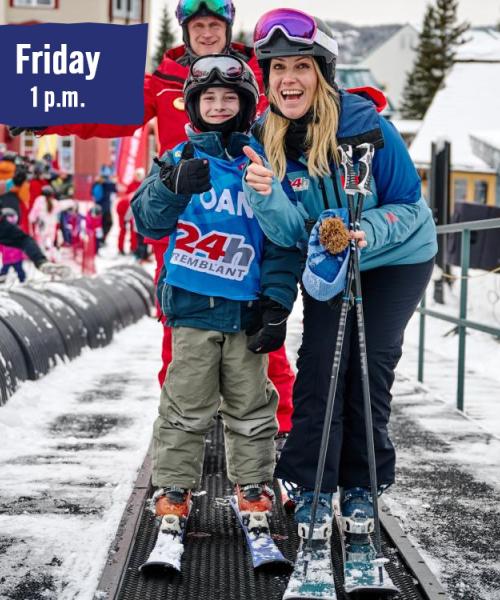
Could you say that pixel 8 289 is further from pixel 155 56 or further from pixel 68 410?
pixel 155 56

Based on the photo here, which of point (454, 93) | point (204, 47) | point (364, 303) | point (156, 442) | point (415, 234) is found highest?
point (454, 93)

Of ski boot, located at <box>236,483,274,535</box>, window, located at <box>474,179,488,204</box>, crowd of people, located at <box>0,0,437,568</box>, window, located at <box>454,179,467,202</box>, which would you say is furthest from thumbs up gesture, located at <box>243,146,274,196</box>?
window, located at <box>454,179,467,202</box>

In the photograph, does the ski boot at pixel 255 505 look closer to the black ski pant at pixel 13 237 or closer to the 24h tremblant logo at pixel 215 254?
the 24h tremblant logo at pixel 215 254

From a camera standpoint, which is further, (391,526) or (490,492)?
(490,492)

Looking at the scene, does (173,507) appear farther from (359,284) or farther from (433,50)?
(433,50)

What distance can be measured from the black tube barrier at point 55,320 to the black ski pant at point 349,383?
9.35ft

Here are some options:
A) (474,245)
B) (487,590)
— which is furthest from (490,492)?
(474,245)

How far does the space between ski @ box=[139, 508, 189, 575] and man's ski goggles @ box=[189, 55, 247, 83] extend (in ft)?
4.99

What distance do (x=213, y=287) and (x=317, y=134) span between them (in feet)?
2.17

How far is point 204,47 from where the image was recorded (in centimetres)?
377

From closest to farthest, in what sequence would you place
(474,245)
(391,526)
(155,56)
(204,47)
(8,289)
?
(391,526) → (204,47) → (8,289) → (474,245) → (155,56)

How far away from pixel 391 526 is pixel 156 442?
0.95 meters

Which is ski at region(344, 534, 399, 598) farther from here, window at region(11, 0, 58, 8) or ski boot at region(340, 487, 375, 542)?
window at region(11, 0, 58, 8)

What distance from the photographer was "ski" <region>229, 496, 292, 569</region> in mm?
2893
